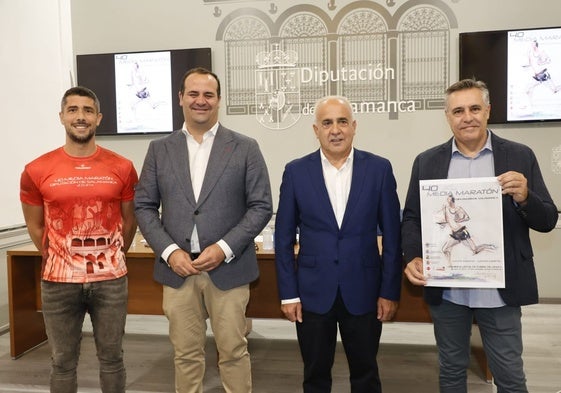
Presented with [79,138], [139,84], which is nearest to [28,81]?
[139,84]

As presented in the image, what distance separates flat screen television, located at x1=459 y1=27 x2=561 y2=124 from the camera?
14.4ft

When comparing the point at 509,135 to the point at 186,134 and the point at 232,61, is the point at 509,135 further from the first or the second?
the point at 186,134

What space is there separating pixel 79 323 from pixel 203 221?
2.35ft

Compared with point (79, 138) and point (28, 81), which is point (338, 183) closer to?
point (79, 138)

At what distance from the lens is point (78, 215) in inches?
85.4

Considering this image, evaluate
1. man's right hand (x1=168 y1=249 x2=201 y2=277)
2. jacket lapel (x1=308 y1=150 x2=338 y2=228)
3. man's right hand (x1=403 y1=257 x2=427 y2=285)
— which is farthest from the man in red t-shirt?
man's right hand (x1=403 y1=257 x2=427 y2=285)

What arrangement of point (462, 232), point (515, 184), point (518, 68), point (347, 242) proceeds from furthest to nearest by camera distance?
point (518, 68)
point (347, 242)
point (462, 232)
point (515, 184)

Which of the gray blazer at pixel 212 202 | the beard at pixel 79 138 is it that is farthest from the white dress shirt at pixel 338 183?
the beard at pixel 79 138

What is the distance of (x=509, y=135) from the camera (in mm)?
4578

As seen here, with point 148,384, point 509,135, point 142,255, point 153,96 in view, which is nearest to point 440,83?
point 509,135

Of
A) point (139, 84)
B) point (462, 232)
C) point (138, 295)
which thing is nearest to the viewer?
point (462, 232)

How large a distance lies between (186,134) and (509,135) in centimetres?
335

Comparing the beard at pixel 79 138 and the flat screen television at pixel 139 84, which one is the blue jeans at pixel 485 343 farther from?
the flat screen television at pixel 139 84

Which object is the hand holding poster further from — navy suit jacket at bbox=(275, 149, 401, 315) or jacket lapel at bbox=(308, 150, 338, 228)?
jacket lapel at bbox=(308, 150, 338, 228)
